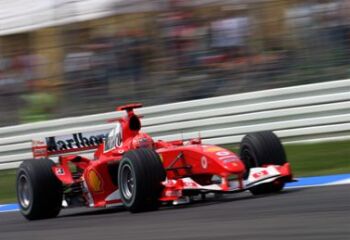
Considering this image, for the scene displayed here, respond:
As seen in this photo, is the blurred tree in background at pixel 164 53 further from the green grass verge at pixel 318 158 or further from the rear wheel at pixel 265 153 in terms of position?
the rear wheel at pixel 265 153

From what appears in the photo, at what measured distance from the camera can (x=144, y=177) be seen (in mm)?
7887

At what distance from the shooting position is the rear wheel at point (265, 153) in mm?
8648

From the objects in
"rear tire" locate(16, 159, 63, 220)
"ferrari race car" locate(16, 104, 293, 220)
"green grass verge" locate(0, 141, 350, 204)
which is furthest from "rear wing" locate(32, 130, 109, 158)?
"green grass verge" locate(0, 141, 350, 204)

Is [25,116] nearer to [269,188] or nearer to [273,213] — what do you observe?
[269,188]

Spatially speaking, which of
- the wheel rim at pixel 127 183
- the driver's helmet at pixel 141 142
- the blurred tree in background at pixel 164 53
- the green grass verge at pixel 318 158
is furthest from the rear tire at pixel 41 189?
the blurred tree in background at pixel 164 53

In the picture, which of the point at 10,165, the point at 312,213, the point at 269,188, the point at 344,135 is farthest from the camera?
the point at 10,165

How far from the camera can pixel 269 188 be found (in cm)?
876

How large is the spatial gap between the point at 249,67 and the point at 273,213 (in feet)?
20.9

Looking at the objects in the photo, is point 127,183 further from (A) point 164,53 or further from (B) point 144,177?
(A) point 164,53

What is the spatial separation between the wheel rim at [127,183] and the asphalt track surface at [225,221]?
0.66ft

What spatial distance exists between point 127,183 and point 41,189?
1.25m

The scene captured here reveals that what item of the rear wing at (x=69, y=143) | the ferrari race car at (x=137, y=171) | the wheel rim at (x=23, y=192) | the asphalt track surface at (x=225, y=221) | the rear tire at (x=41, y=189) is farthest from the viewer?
the rear wing at (x=69, y=143)

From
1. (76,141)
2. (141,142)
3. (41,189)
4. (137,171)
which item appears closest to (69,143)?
(76,141)

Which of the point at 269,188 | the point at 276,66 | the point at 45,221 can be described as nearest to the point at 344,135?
the point at 276,66
